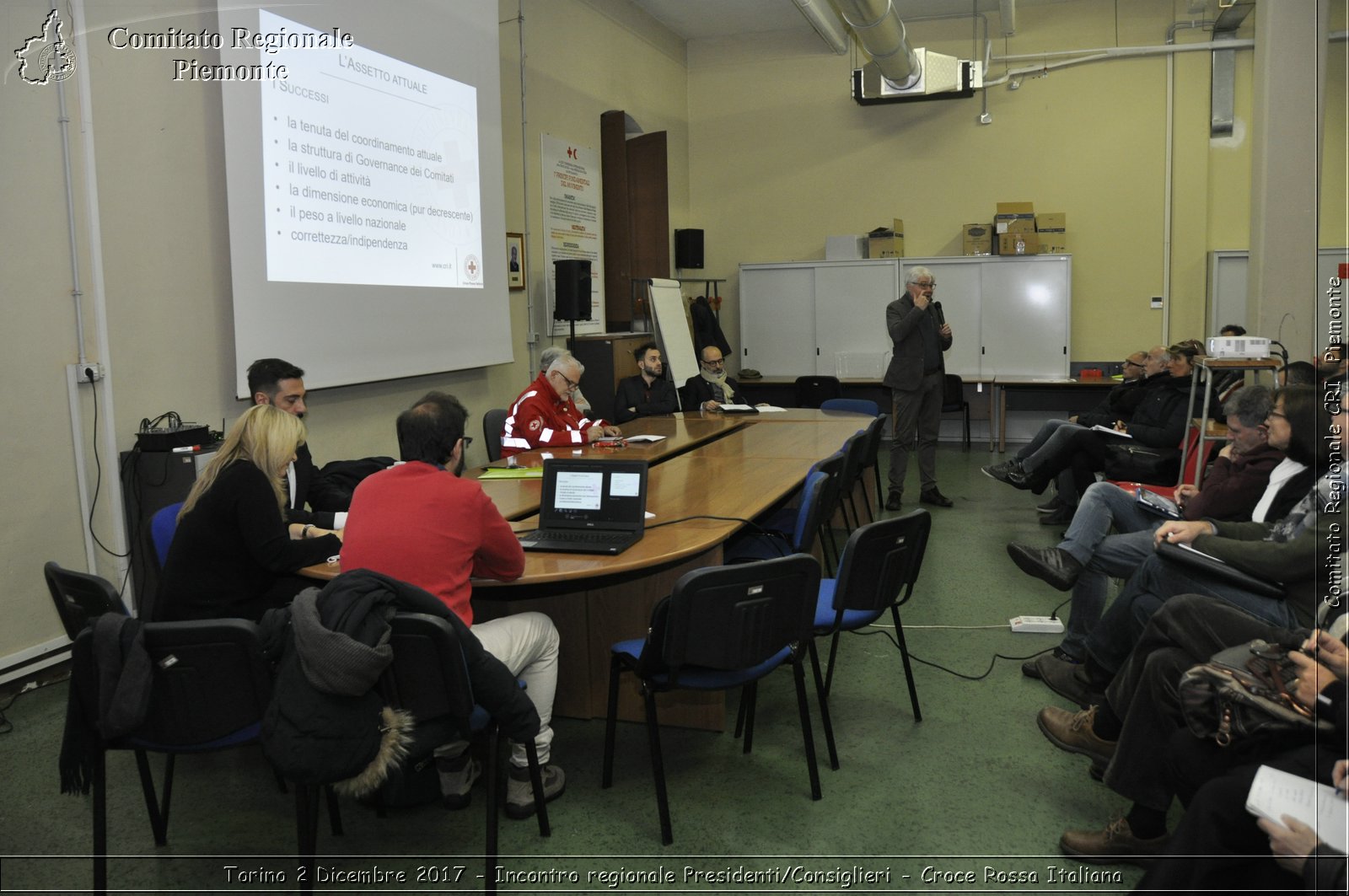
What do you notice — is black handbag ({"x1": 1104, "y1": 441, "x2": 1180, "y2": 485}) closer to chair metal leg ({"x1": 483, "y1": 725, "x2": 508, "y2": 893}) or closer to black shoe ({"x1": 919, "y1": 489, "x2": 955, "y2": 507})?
black shoe ({"x1": 919, "y1": 489, "x2": 955, "y2": 507})

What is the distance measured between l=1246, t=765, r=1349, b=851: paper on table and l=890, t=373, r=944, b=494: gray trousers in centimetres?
508

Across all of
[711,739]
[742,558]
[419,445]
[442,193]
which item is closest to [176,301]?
[442,193]

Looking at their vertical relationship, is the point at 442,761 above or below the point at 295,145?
below

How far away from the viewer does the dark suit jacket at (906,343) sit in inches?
267

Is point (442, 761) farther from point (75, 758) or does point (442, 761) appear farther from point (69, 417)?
point (69, 417)

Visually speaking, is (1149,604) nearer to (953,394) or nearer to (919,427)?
(919,427)

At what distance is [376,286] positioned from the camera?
5320 mm

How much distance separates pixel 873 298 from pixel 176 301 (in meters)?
6.93

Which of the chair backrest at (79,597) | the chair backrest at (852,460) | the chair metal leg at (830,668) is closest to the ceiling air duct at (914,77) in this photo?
the chair backrest at (852,460)

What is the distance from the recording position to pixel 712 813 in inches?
106

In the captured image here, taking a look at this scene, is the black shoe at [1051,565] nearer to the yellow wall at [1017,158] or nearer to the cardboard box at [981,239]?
the yellow wall at [1017,158]

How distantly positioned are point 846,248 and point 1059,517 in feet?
14.5

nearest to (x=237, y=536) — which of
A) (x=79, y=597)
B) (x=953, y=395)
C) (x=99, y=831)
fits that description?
(x=79, y=597)

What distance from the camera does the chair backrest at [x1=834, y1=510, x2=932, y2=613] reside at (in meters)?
2.84
